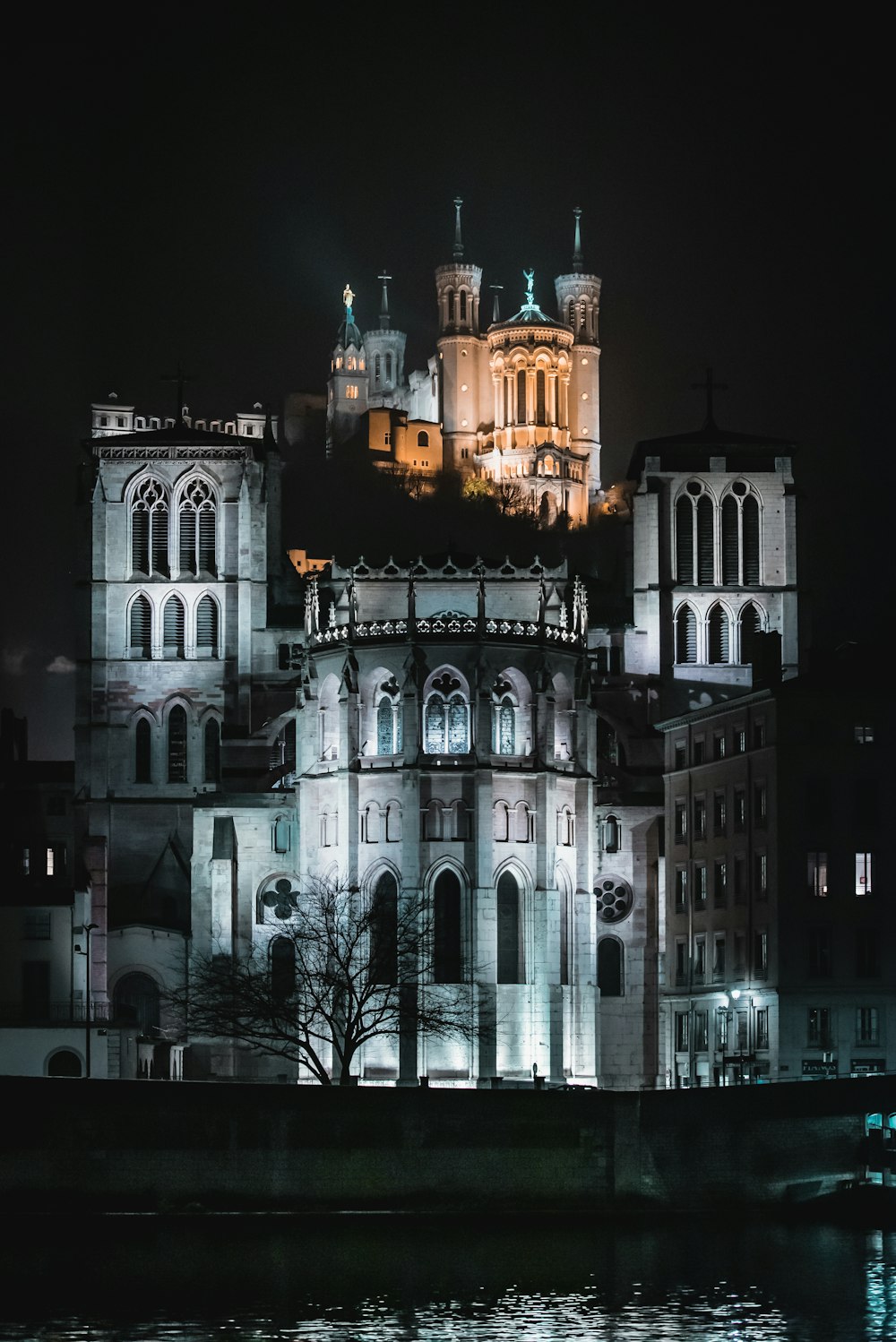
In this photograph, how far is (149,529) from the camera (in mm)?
159625

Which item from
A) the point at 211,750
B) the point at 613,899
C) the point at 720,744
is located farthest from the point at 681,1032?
the point at 211,750

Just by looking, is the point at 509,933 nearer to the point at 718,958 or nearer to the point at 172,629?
the point at 718,958

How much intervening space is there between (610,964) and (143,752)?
1043 inches

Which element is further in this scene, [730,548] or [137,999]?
[730,548]

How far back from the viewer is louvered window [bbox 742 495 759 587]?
16112 centimetres

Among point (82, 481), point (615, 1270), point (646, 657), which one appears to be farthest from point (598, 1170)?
point (82, 481)

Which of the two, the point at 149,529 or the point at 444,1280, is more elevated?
the point at 149,529

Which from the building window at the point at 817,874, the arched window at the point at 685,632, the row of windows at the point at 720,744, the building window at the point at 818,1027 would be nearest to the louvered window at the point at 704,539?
the arched window at the point at 685,632

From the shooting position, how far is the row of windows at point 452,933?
5113 inches

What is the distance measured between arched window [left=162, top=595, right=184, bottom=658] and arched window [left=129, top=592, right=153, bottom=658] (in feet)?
2.24

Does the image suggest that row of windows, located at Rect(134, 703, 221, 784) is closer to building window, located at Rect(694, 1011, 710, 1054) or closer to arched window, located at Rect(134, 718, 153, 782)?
arched window, located at Rect(134, 718, 153, 782)

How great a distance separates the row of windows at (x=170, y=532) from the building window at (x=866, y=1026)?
46.2m

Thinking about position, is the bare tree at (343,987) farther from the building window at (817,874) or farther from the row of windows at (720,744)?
the row of windows at (720,744)

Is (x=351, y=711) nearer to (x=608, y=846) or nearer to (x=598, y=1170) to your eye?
(x=608, y=846)
